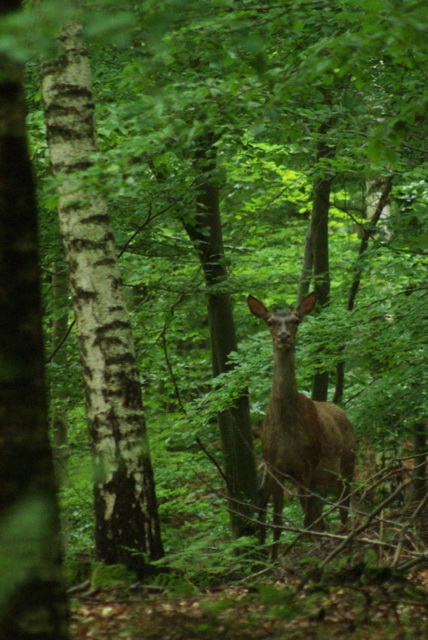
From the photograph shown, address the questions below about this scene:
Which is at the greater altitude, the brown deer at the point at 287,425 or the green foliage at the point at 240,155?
the green foliage at the point at 240,155

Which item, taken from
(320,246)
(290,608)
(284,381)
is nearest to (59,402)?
(284,381)

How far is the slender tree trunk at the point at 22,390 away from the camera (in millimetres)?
2320

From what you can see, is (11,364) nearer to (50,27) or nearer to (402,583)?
(50,27)

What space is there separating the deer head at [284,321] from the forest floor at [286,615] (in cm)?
480

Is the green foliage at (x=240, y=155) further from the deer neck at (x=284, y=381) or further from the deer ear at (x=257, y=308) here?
the deer ear at (x=257, y=308)

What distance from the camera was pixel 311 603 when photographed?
13.1 ft

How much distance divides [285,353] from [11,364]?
718cm

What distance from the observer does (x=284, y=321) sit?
9.44 meters

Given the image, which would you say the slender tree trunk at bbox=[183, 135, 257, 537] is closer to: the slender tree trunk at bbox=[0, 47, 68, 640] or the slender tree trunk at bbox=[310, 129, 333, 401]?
the slender tree trunk at bbox=[310, 129, 333, 401]

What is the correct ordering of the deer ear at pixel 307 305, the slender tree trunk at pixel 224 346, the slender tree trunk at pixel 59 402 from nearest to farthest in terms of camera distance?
the deer ear at pixel 307 305 < the slender tree trunk at pixel 59 402 < the slender tree trunk at pixel 224 346

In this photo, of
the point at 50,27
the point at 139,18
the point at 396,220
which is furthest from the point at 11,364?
the point at 396,220

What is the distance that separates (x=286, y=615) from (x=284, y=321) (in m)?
6.18

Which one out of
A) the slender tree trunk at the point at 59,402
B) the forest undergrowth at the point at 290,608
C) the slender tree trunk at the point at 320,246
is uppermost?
the slender tree trunk at the point at 320,246

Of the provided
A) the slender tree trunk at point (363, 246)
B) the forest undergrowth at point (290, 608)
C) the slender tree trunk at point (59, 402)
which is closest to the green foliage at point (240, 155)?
the slender tree trunk at point (59, 402)
